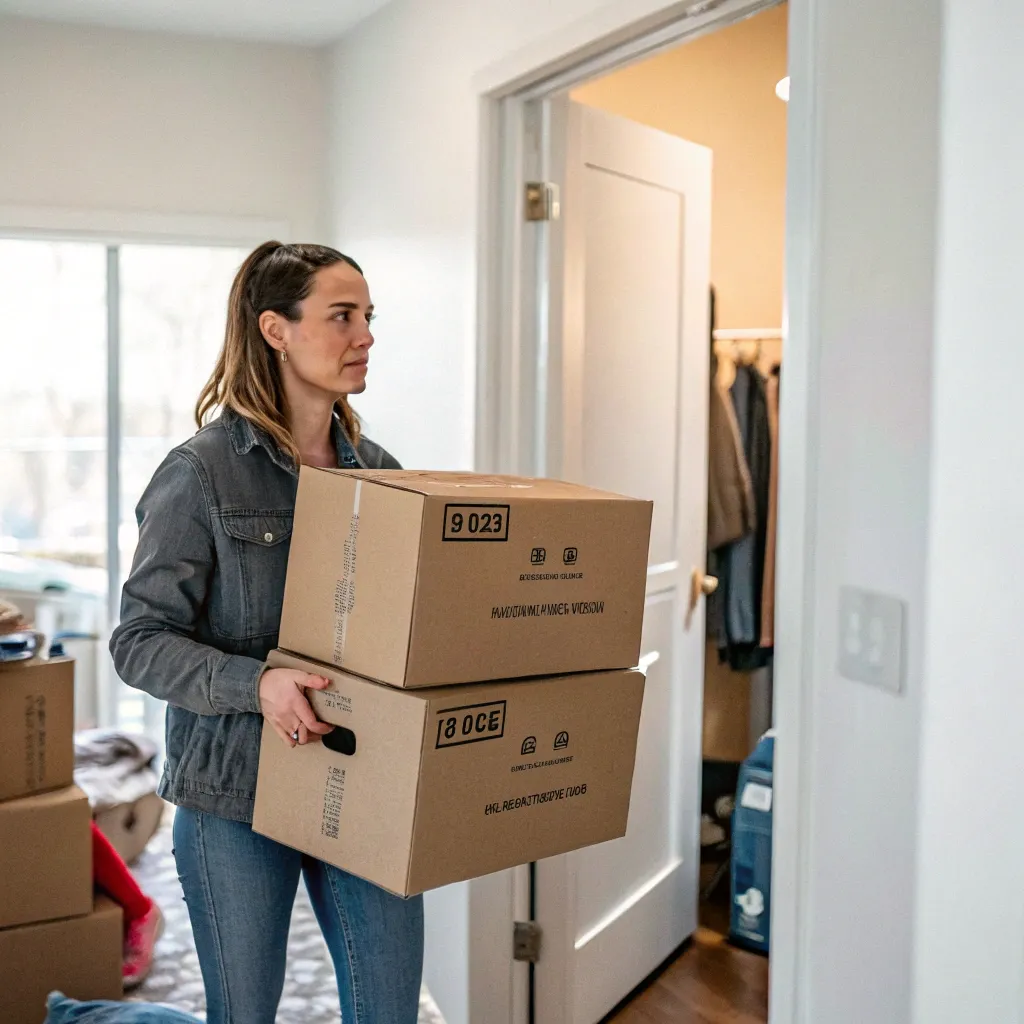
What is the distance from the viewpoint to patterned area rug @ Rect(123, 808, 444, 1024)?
2547mm

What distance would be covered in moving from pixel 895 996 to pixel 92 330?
3056mm

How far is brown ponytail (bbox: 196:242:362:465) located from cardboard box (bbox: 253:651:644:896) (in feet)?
1.38

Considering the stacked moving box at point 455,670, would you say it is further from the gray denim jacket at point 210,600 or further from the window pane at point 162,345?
the window pane at point 162,345

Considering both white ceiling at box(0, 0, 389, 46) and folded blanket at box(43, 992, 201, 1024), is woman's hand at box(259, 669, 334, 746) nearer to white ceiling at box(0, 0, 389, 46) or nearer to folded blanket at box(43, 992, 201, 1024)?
folded blanket at box(43, 992, 201, 1024)

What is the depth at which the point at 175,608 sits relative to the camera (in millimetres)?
1466

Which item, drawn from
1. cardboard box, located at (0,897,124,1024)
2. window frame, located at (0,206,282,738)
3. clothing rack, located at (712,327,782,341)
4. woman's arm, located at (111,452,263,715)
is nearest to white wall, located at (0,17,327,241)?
window frame, located at (0,206,282,738)

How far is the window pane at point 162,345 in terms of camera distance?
3.55m

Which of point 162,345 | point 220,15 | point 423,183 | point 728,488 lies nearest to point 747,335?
point 728,488

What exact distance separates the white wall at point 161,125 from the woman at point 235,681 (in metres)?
1.90

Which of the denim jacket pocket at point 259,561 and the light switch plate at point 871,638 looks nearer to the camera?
the light switch plate at point 871,638

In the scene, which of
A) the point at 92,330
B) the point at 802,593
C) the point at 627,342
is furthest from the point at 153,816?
the point at 802,593

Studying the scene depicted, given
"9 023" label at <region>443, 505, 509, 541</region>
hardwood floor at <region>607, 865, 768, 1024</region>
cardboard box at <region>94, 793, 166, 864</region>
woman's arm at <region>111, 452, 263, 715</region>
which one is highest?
"9 023" label at <region>443, 505, 509, 541</region>

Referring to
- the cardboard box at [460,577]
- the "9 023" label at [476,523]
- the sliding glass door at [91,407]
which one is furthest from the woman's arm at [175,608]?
the sliding glass door at [91,407]

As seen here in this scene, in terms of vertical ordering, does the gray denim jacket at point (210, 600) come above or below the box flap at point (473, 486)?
below
